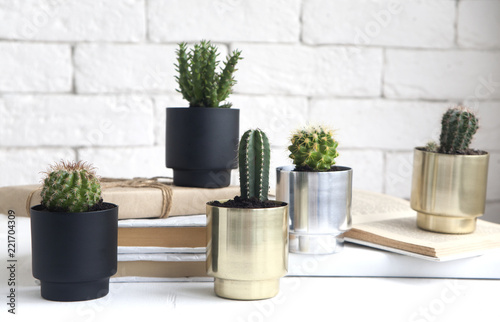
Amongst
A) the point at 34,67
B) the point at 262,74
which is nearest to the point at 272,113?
the point at 262,74

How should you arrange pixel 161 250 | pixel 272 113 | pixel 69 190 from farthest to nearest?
pixel 272 113, pixel 161 250, pixel 69 190

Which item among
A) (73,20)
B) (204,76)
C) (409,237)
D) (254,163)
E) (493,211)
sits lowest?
(493,211)

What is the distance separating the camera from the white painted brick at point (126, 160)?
1.67 meters

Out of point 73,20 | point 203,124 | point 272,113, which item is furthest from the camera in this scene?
point 272,113

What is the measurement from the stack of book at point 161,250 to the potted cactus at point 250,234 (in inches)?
3.7

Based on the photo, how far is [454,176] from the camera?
914 mm

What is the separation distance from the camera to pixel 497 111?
1844mm

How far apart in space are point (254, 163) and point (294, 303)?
19cm

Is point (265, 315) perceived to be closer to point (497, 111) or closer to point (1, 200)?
point (1, 200)

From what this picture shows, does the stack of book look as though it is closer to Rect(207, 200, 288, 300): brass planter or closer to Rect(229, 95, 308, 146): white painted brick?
Rect(207, 200, 288, 300): brass planter

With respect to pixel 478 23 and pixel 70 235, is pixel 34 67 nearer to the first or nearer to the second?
pixel 70 235

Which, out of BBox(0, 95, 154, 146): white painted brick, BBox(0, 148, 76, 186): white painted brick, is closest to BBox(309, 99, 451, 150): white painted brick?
BBox(0, 95, 154, 146): white painted brick

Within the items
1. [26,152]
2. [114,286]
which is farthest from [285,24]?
[114,286]

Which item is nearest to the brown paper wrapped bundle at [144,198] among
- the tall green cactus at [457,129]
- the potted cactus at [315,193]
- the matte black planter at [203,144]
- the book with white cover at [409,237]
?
the matte black planter at [203,144]
